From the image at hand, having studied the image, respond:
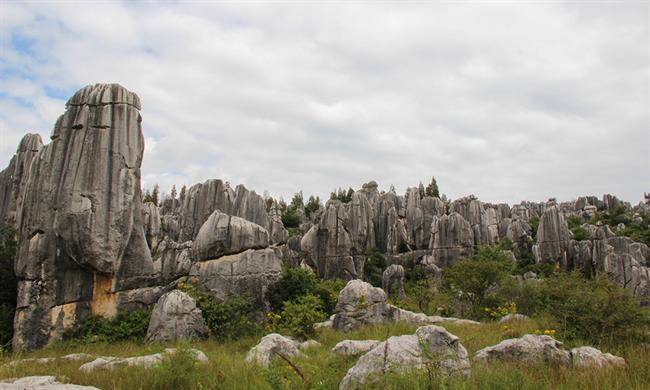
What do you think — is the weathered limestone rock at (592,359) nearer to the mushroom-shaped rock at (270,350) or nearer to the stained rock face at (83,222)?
the mushroom-shaped rock at (270,350)

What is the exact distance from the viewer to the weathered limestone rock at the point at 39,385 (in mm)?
5598

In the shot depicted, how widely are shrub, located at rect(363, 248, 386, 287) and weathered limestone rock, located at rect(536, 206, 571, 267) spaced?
16686mm

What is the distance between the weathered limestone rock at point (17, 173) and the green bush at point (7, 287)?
9676 mm

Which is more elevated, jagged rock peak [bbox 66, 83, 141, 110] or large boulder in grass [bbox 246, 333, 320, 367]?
jagged rock peak [bbox 66, 83, 141, 110]

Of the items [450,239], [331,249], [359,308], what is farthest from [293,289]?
[450,239]

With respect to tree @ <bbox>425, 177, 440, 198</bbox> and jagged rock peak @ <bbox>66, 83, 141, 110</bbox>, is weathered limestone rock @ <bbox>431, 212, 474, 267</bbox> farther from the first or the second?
jagged rock peak @ <bbox>66, 83, 141, 110</bbox>

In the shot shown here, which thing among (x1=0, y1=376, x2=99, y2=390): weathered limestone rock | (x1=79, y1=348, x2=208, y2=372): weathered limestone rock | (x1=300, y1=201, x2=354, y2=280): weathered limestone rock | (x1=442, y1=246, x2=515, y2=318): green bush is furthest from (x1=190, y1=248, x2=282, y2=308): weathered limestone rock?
(x1=300, y1=201, x2=354, y2=280): weathered limestone rock

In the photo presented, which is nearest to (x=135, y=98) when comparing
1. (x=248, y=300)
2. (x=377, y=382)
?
(x=248, y=300)

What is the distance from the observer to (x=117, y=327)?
608 inches

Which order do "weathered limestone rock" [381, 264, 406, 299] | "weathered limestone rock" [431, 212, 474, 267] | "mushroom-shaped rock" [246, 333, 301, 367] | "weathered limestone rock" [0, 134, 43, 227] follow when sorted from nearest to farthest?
"mushroom-shaped rock" [246, 333, 301, 367], "weathered limestone rock" [0, 134, 43, 227], "weathered limestone rock" [381, 264, 406, 299], "weathered limestone rock" [431, 212, 474, 267]

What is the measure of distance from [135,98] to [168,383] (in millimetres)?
13204

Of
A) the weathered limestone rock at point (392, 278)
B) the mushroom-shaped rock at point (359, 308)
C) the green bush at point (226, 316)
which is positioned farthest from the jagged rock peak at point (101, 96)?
the weathered limestone rock at point (392, 278)

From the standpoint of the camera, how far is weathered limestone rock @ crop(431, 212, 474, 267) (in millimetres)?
54188

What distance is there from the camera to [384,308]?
53.6ft
